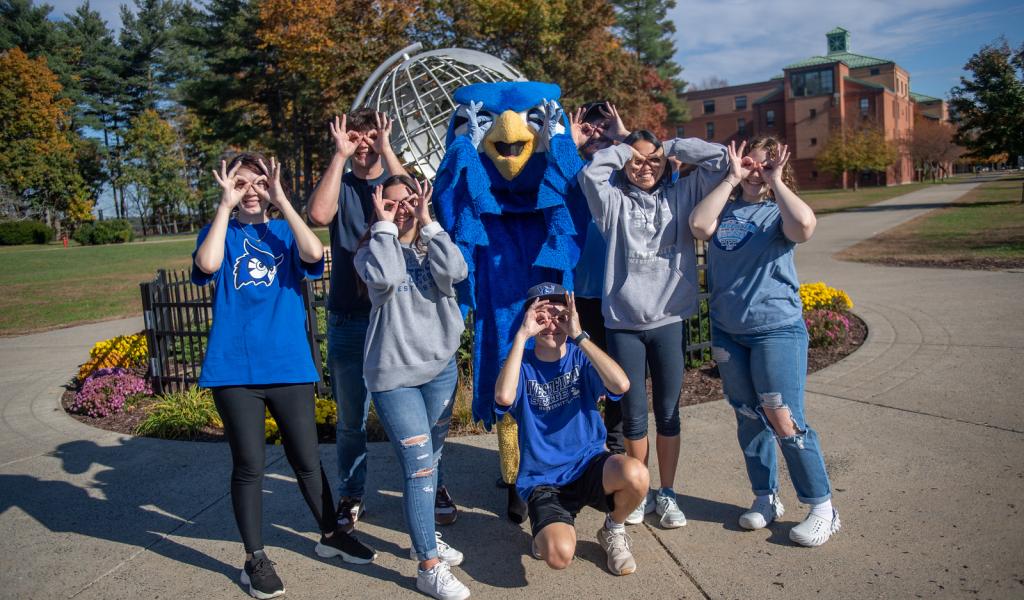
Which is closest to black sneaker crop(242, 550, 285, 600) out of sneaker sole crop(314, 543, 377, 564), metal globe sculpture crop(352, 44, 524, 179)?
sneaker sole crop(314, 543, 377, 564)

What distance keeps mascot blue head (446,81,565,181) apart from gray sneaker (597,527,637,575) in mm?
1705

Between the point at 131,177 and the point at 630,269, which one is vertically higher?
the point at 131,177

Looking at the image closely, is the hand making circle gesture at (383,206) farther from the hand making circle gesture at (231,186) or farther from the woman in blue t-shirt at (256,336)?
the hand making circle gesture at (231,186)

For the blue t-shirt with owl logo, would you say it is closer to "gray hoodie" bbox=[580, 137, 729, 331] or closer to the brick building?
"gray hoodie" bbox=[580, 137, 729, 331]

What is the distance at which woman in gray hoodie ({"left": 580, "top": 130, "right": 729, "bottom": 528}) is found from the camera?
10.4 ft

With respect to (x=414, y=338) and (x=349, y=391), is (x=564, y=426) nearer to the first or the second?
(x=414, y=338)

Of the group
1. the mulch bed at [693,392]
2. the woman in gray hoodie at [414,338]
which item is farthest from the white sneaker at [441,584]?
the mulch bed at [693,392]

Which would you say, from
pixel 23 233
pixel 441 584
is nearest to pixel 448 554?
pixel 441 584

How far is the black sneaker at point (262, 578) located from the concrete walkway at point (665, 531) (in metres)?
0.09

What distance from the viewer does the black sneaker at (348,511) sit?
10.8ft

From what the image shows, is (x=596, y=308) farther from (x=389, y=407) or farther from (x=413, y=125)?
(x=413, y=125)

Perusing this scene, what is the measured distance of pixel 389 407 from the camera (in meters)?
2.82

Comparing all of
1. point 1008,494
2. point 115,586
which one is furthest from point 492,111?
point 1008,494

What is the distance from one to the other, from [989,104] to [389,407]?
1045 inches
